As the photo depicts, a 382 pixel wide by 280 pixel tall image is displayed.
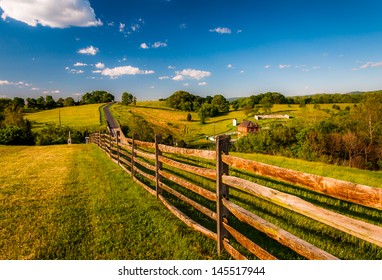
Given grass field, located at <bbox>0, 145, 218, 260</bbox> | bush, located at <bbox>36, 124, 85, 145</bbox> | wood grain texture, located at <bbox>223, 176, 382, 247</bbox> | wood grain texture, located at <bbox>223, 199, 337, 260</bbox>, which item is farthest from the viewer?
bush, located at <bbox>36, 124, 85, 145</bbox>

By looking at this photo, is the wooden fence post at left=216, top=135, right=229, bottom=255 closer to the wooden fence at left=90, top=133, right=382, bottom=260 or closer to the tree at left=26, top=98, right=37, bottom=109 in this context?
the wooden fence at left=90, top=133, right=382, bottom=260

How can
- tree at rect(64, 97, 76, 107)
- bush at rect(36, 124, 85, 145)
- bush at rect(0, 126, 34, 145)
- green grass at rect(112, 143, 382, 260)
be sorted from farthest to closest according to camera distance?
tree at rect(64, 97, 76, 107) → bush at rect(36, 124, 85, 145) → bush at rect(0, 126, 34, 145) → green grass at rect(112, 143, 382, 260)

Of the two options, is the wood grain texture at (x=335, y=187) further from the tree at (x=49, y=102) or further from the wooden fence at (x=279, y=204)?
the tree at (x=49, y=102)

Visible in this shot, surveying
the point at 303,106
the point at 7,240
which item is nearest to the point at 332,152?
the point at 7,240

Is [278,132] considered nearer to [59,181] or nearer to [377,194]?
[59,181]

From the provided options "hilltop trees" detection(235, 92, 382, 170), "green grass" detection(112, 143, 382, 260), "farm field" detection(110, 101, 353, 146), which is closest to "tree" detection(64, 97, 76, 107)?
"farm field" detection(110, 101, 353, 146)

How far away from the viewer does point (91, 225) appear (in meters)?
4.92

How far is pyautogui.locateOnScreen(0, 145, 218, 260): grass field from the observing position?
3.93 metres

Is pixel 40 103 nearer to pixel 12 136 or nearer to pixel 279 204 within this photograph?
pixel 12 136

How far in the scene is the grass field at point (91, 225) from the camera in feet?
12.9

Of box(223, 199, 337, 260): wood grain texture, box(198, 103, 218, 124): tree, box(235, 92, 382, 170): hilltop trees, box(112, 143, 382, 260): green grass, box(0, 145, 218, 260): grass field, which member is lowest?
box(235, 92, 382, 170): hilltop trees

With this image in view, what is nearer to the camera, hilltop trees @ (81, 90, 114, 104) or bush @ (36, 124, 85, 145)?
bush @ (36, 124, 85, 145)

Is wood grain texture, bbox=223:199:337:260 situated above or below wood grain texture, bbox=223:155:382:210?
below

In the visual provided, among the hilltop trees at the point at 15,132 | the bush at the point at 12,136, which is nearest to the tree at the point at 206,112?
the hilltop trees at the point at 15,132
